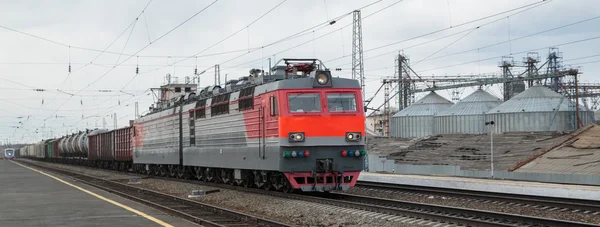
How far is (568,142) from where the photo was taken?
44219mm

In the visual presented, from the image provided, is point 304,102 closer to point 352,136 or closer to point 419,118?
point 352,136

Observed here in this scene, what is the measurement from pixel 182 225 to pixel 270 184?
8.81m

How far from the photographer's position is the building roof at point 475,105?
72.9m

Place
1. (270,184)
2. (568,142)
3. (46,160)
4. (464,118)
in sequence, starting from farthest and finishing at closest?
(46,160)
(464,118)
(568,142)
(270,184)

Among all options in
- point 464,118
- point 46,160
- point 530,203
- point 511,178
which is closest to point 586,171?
point 511,178

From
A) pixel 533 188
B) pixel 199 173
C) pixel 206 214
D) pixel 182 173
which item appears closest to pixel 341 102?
pixel 206 214

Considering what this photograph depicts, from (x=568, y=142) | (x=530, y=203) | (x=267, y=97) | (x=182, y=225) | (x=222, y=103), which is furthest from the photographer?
(x=568, y=142)

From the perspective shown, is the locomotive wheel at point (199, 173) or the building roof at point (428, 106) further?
the building roof at point (428, 106)

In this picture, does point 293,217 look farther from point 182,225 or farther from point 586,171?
point 586,171

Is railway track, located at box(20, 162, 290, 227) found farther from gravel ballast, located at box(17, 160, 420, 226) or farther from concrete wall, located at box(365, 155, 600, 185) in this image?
concrete wall, located at box(365, 155, 600, 185)

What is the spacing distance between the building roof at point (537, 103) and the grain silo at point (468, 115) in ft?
9.68

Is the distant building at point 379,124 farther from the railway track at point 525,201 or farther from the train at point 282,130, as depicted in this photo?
the railway track at point 525,201

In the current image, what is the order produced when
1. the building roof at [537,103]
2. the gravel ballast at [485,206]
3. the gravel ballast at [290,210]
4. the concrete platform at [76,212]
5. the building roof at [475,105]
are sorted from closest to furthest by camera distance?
1. the gravel ballast at [290,210]
2. the concrete platform at [76,212]
3. the gravel ballast at [485,206]
4. the building roof at [537,103]
5. the building roof at [475,105]

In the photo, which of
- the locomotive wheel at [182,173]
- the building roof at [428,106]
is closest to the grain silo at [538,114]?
the building roof at [428,106]
